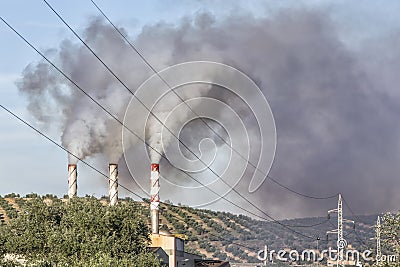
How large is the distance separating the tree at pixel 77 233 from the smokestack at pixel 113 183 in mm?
22740

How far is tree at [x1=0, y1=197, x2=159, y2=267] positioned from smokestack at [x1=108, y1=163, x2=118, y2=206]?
22.7 metres

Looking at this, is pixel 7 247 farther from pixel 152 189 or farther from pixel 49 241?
pixel 152 189

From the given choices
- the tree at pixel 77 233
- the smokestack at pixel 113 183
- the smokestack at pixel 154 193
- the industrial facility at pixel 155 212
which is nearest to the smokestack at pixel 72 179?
the industrial facility at pixel 155 212

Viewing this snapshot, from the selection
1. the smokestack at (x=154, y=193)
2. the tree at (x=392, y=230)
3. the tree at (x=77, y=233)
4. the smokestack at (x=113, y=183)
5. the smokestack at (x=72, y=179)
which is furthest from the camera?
the smokestack at (x=154, y=193)

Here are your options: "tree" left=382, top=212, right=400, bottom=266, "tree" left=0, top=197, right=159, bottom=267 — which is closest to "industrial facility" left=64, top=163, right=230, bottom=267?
"tree" left=0, top=197, right=159, bottom=267

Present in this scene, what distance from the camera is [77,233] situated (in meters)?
74.2

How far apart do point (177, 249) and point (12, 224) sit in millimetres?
35700

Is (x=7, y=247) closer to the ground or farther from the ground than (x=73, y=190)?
closer to the ground

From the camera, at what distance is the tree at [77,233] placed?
71500 mm

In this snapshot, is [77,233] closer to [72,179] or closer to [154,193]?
[72,179]

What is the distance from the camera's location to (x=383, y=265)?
59781mm

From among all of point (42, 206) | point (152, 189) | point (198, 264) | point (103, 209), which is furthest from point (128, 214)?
point (198, 264)

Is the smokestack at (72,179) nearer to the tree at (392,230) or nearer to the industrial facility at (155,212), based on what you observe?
the industrial facility at (155,212)

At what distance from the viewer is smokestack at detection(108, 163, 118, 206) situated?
10594 cm
